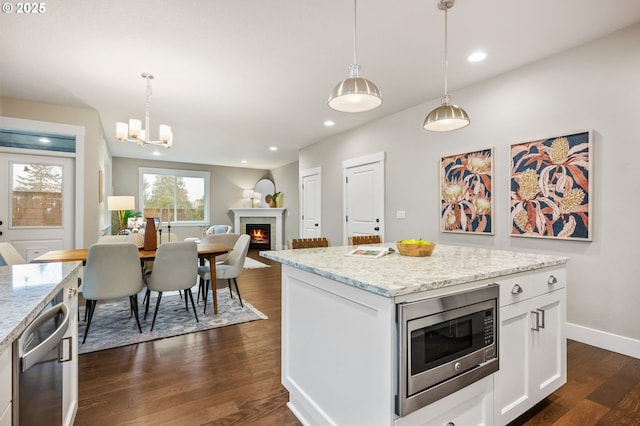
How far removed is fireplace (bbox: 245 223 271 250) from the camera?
9.35 meters

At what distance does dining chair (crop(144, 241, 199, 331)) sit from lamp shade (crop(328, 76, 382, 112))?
2038 millimetres

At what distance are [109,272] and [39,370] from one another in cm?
196

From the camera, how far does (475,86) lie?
3414 millimetres

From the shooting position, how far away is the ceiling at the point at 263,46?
7.14 feet

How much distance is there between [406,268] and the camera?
148 cm

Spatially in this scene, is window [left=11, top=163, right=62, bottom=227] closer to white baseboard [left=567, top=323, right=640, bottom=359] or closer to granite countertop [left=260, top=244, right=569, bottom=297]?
granite countertop [left=260, top=244, right=569, bottom=297]

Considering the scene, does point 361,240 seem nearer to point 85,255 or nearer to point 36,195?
point 85,255

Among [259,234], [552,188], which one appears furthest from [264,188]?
[552,188]

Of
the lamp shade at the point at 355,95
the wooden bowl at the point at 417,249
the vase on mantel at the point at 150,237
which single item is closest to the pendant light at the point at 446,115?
the lamp shade at the point at 355,95

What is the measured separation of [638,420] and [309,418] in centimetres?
183

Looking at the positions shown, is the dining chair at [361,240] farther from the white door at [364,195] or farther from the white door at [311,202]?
the white door at [311,202]

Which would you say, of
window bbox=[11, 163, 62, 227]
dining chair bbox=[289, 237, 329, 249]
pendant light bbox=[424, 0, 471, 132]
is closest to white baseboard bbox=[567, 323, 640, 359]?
pendant light bbox=[424, 0, 471, 132]

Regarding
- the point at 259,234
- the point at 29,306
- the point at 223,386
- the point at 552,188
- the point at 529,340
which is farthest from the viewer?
the point at 259,234

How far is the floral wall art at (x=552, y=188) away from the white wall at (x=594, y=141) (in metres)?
0.07
